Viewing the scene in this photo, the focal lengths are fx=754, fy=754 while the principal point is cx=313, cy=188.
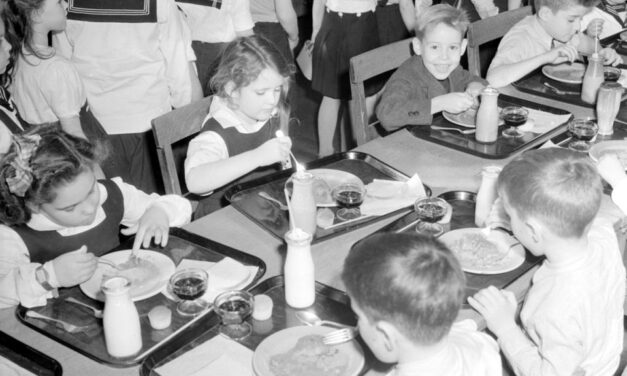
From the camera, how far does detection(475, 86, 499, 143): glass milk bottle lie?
255cm

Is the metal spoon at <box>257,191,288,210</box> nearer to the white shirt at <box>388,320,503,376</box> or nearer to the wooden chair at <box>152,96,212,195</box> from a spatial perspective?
the wooden chair at <box>152,96,212,195</box>

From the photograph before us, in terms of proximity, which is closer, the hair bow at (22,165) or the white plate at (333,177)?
the hair bow at (22,165)

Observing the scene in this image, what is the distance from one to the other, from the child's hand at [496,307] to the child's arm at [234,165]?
786 mm

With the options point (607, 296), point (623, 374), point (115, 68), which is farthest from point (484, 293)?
point (115, 68)

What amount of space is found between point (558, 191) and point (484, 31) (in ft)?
6.36

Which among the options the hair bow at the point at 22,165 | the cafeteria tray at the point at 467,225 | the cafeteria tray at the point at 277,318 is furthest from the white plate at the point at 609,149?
the hair bow at the point at 22,165

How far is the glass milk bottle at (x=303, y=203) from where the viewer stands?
197cm

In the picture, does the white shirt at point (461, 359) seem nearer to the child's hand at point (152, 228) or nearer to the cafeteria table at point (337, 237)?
the cafeteria table at point (337, 237)

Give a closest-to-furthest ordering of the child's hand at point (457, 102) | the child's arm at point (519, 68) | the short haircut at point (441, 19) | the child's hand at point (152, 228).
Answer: the child's hand at point (152, 228)
the child's hand at point (457, 102)
the short haircut at point (441, 19)
the child's arm at point (519, 68)

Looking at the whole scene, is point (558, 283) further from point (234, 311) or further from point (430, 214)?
point (234, 311)

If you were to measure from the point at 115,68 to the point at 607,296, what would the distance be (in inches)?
79.1

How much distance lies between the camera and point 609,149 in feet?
8.32

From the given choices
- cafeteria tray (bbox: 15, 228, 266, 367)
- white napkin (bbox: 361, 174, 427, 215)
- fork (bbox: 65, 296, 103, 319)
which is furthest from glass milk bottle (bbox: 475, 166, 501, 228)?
fork (bbox: 65, 296, 103, 319)

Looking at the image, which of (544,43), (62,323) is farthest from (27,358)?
(544,43)
